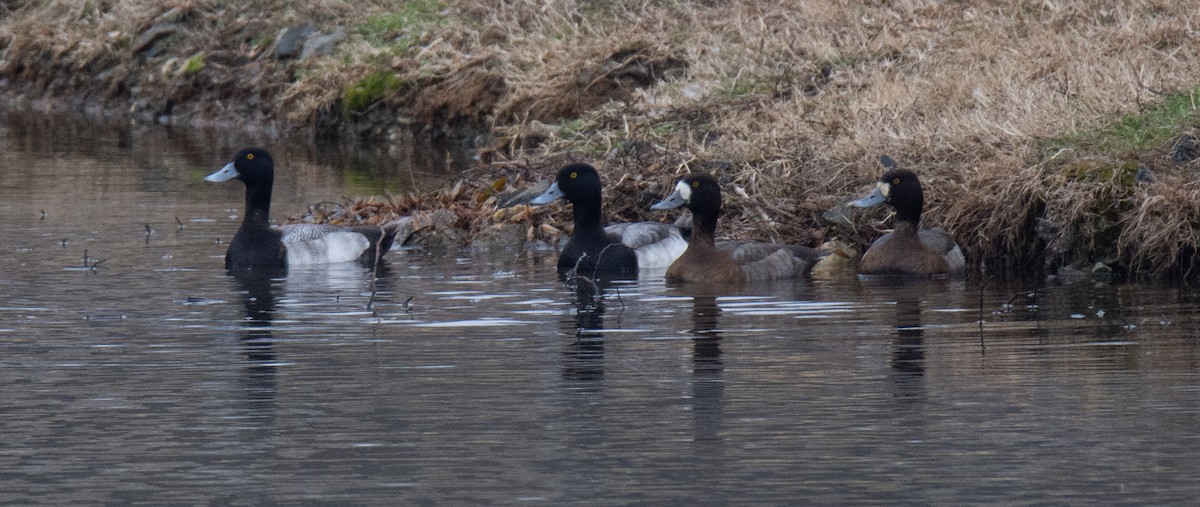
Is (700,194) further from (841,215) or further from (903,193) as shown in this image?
(903,193)

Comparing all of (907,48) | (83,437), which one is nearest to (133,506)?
(83,437)

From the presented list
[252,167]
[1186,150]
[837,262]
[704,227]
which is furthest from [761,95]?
[1186,150]

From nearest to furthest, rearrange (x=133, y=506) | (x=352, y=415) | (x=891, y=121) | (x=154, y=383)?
(x=133, y=506), (x=352, y=415), (x=154, y=383), (x=891, y=121)

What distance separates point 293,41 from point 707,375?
64.8ft

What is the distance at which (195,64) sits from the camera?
28.4 meters

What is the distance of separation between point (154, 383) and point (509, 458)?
2.19 meters

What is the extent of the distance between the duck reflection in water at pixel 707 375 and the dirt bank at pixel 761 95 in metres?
2.79

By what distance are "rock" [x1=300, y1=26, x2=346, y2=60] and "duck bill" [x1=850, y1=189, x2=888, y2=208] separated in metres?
14.5

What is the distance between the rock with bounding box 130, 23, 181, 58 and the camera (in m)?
29.5

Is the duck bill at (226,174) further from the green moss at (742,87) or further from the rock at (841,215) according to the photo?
the green moss at (742,87)

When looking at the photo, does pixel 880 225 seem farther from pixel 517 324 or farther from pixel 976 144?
pixel 517 324

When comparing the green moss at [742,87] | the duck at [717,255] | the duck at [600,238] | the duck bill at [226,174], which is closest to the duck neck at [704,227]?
the duck at [717,255]

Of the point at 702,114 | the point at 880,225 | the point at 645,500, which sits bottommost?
the point at 645,500

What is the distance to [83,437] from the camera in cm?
725
